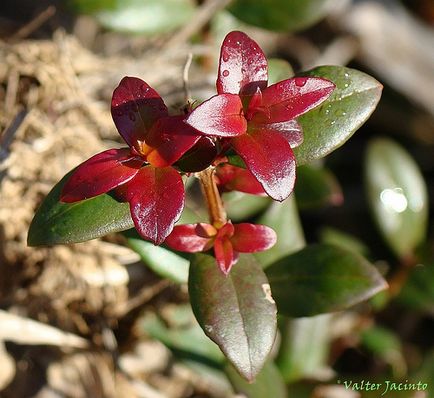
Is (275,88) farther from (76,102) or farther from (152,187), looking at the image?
(76,102)


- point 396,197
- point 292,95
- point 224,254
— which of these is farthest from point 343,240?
point 292,95

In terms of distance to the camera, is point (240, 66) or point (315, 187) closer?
point (240, 66)

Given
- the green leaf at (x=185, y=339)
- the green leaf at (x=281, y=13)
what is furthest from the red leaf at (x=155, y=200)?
the green leaf at (x=281, y=13)

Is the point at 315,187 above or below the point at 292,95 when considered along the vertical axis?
below

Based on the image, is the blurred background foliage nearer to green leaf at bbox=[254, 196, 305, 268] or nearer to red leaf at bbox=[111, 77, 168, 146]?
green leaf at bbox=[254, 196, 305, 268]

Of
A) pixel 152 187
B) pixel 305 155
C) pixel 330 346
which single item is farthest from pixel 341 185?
pixel 152 187

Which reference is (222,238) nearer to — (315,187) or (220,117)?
(220,117)
